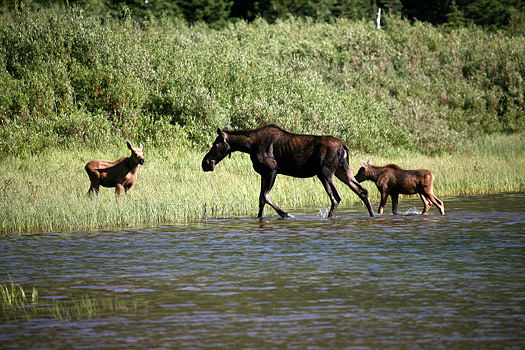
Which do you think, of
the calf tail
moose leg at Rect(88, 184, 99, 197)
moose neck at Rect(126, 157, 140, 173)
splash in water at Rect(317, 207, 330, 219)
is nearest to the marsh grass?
moose neck at Rect(126, 157, 140, 173)

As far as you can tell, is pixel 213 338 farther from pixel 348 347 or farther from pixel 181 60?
pixel 181 60

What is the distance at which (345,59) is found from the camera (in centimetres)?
4256

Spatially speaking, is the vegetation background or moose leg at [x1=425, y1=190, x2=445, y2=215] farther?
the vegetation background

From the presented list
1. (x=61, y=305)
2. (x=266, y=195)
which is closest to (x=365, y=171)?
(x=266, y=195)

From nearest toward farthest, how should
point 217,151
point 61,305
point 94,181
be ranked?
point 61,305 → point 94,181 → point 217,151

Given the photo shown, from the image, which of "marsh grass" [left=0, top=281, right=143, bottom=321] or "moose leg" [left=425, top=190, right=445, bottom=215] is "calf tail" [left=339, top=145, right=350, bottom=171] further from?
"marsh grass" [left=0, top=281, right=143, bottom=321]

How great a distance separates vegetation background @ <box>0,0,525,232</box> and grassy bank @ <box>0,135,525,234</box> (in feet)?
0.18

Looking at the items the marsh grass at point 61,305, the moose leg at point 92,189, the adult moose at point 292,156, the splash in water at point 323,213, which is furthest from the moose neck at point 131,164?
the marsh grass at point 61,305

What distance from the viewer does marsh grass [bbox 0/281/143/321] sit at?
867 cm

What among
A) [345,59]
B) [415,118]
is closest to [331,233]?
[415,118]

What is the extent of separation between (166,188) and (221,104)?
12588 mm

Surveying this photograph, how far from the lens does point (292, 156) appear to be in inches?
680

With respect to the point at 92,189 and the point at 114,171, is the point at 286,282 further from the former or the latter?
the point at 92,189

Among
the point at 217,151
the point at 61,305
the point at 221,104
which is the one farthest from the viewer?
the point at 221,104
